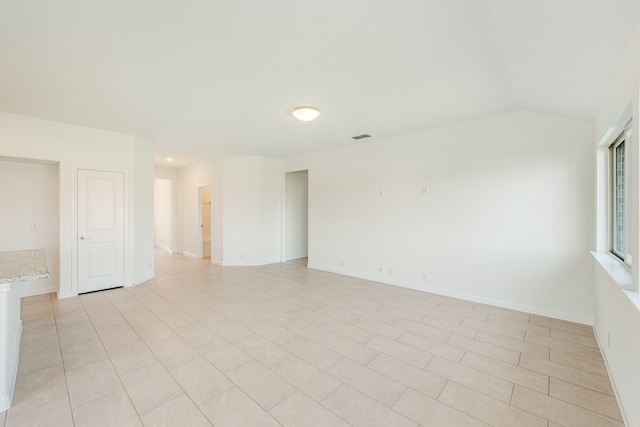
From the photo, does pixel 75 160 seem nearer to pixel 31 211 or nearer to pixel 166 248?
pixel 31 211

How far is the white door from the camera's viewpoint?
4395 millimetres

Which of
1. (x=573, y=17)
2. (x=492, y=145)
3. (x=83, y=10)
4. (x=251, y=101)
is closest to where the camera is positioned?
(x=573, y=17)

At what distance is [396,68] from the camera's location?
2566 mm

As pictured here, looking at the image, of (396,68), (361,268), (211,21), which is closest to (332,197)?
(361,268)

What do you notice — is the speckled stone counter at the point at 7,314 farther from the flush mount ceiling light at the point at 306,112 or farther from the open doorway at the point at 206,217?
the open doorway at the point at 206,217

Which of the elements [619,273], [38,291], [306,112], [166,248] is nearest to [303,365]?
[619,273]

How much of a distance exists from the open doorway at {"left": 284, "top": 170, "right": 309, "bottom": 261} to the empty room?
1.58m

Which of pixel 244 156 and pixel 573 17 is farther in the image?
pixel 244 156

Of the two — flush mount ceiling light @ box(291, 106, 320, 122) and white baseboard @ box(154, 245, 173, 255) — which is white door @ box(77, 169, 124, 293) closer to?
flush mount ceiling light @ box(291, 106, 320, 122)

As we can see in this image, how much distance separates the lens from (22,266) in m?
2.19

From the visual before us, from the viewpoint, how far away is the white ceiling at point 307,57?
70.8 inches

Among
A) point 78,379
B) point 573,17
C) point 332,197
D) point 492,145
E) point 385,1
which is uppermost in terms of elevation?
point 385,1

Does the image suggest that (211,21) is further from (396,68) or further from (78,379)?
(78,379)

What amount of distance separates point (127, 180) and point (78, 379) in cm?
358
